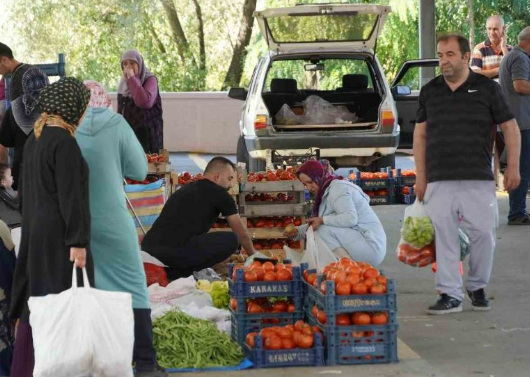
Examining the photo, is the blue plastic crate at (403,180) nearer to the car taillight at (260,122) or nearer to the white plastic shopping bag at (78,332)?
the car taillight at (260,122)

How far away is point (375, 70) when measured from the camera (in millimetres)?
15320

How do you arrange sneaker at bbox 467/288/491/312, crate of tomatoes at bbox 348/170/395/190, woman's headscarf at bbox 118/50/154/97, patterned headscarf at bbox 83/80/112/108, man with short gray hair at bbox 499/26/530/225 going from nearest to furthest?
patterned headscarf at bbox 83/80/112/108 < sneaker at bbox 467/288/491/312 < man with short gray hair at bbox 499/26/530/225 < woman's headscarf at bbox 118/50/154/97 < crate of tomatoes at bbox 348/170/395/190

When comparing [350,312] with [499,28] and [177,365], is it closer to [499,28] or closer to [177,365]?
[177,365]

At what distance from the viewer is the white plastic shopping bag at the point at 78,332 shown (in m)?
5.97

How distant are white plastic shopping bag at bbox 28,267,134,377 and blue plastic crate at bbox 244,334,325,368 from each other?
1.33 m

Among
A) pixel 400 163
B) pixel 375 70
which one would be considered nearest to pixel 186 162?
pixel 400 163

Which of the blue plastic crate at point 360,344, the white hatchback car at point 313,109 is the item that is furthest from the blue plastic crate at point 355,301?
the white hatchback car at point 313,109

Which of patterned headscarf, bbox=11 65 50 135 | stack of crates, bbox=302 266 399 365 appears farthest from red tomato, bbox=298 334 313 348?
patterned headscarf, bbox=11 65 50 135

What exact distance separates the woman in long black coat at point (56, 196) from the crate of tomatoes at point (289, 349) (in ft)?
4.46

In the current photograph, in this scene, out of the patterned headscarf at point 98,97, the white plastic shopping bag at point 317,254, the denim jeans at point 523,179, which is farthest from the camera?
the denim jeans at point 523,179

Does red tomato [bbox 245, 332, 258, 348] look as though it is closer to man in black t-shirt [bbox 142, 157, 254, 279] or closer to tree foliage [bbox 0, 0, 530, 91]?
man in black t-shirt [bbox 142, 157, 254, 279]

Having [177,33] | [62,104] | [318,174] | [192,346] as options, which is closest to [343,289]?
[192,346]

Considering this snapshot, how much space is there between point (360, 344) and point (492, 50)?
8595 millimetres

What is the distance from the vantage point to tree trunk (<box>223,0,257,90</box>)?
3278 cm
